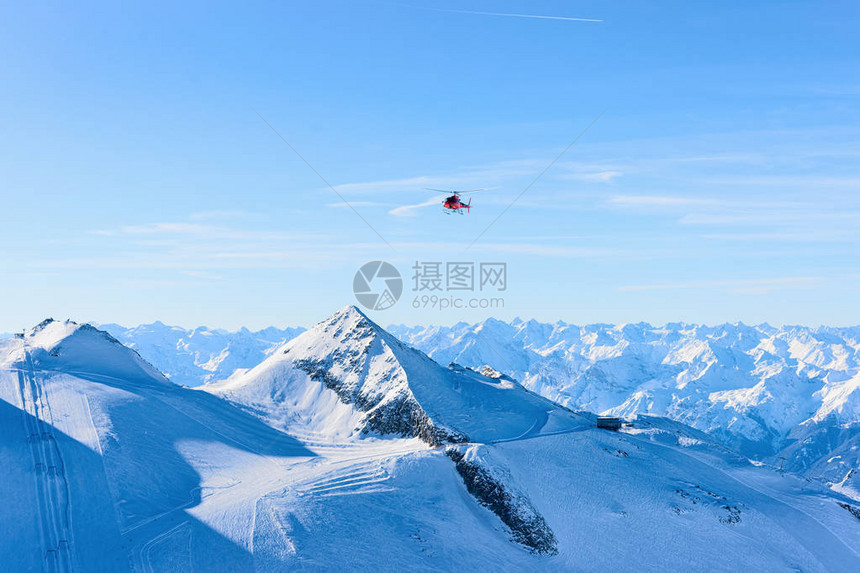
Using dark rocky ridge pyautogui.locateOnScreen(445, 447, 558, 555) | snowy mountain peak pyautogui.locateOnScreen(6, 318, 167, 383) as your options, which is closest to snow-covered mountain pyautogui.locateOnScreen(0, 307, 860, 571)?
dark rocky ridge pyautogui.locateOnScreen(445, 447, 558, 555)

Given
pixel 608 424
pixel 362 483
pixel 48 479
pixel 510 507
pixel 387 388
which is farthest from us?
pixel 608 424

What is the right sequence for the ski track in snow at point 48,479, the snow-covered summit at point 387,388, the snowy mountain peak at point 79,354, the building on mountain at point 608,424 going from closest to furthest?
the ski track in snow at point 48,479, the snow-covered summit at point 387,388, the snowy mountain peak at point 79,354, the building on mountain at point 608,424

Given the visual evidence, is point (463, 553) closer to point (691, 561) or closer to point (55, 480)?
point (691, 561)

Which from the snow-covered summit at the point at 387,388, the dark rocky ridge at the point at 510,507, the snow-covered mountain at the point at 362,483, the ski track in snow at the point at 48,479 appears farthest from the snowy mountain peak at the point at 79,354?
the dark rocky ridge at the point at 510,507

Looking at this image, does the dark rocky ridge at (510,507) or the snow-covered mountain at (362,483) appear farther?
the dark rocky ridge at (510,507)

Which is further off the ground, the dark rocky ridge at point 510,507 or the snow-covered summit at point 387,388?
the snow-covered summit at point 387,388

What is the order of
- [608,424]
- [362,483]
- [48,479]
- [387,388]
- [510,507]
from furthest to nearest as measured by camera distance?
[608,424]
[387,388]
[362,483]
[510,507]
[48,479]

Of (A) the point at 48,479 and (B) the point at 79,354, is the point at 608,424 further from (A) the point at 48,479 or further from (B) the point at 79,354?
(B) the point at 79,354

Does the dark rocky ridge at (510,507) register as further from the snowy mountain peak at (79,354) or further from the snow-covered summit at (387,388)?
the snowy mountain peak at (79,354)

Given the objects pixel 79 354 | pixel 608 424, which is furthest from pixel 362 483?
pixel 79 354

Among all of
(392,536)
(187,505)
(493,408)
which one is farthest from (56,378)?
(493,408)
